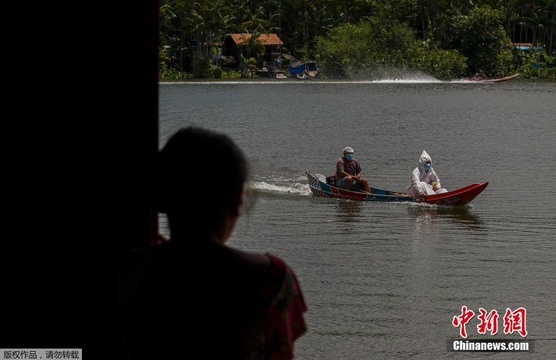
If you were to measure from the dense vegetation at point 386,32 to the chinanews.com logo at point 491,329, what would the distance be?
78758mm

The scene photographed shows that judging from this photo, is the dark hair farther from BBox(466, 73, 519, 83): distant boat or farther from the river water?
BBox(466, 73, 519, 83): distant boat

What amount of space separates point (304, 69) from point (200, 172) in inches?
3936

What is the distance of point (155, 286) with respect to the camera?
2535 mm

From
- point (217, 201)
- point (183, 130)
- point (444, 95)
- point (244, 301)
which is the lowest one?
point (444, 95)

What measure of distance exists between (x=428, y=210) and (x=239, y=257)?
64.6 ft

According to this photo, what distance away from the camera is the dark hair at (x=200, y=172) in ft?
8.32

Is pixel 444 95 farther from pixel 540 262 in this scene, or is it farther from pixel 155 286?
pixel 155 286

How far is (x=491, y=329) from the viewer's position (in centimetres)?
1216

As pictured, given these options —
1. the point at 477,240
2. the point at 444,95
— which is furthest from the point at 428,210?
the point at 444,95

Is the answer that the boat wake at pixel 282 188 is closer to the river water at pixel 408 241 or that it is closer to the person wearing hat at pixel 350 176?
the river water at pixel 408 241

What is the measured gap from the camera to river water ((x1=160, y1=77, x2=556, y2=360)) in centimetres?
1179

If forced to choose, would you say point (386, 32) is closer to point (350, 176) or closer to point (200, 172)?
point (350, 176)

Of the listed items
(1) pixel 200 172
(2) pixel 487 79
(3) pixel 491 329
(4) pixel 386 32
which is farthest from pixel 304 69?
(1) pixel 200 172

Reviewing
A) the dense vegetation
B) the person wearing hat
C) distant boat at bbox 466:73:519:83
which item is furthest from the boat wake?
distant boat at bbox 466:73:519:83
